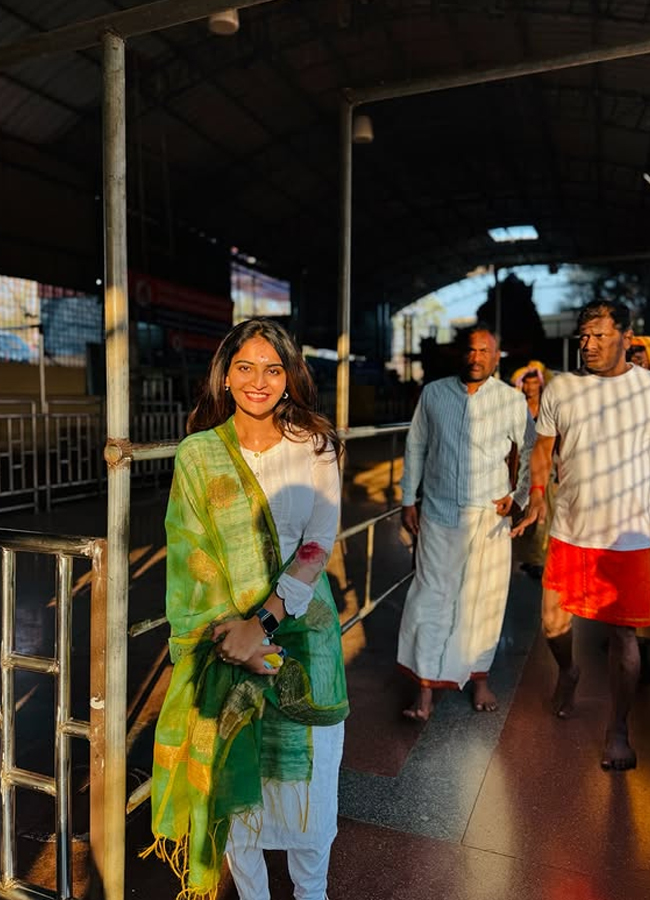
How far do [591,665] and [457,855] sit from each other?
69.0 inches

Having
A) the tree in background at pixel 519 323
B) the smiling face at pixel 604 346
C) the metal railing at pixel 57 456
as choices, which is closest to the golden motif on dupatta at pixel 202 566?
the smiling face at pixel 604 346

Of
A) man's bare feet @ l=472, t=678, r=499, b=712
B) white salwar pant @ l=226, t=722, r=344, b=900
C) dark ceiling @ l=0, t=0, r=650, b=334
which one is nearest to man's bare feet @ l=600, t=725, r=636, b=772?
man's bare feet @ l=472, t=678, r=499, b=712

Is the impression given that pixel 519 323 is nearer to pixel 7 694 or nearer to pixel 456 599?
pixel 456 599

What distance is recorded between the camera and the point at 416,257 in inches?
1008

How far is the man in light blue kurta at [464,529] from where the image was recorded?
2877 millimetres

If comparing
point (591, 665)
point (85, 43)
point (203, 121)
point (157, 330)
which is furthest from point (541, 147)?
point (85, 43)

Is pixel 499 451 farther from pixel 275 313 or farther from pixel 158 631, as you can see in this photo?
pixel 275 313

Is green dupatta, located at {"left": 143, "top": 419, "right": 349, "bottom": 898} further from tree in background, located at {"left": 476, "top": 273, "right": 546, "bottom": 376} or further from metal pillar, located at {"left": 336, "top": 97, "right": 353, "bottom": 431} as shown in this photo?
tree in background, located at {"left": 476, "top": 273, "right": 546, "bottom": 376}

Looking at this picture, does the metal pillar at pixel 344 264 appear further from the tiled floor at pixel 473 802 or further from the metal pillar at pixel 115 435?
the metal pillar at pixel 115 435

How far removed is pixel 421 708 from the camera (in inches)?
112

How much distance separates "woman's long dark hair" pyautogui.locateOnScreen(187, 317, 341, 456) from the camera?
1647mm

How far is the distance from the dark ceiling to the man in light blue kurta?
256cm

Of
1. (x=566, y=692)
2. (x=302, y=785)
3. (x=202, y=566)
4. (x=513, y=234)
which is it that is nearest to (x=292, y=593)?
(x=202, y=566)

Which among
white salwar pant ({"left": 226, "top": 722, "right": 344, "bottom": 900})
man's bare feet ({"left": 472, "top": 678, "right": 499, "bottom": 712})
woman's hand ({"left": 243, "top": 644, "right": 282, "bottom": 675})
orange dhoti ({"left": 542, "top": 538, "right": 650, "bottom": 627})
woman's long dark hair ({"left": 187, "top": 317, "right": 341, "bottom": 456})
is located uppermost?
woman's long dark hair ({"left": 187, "top": 317, "right": 341, "bottom": 456})
